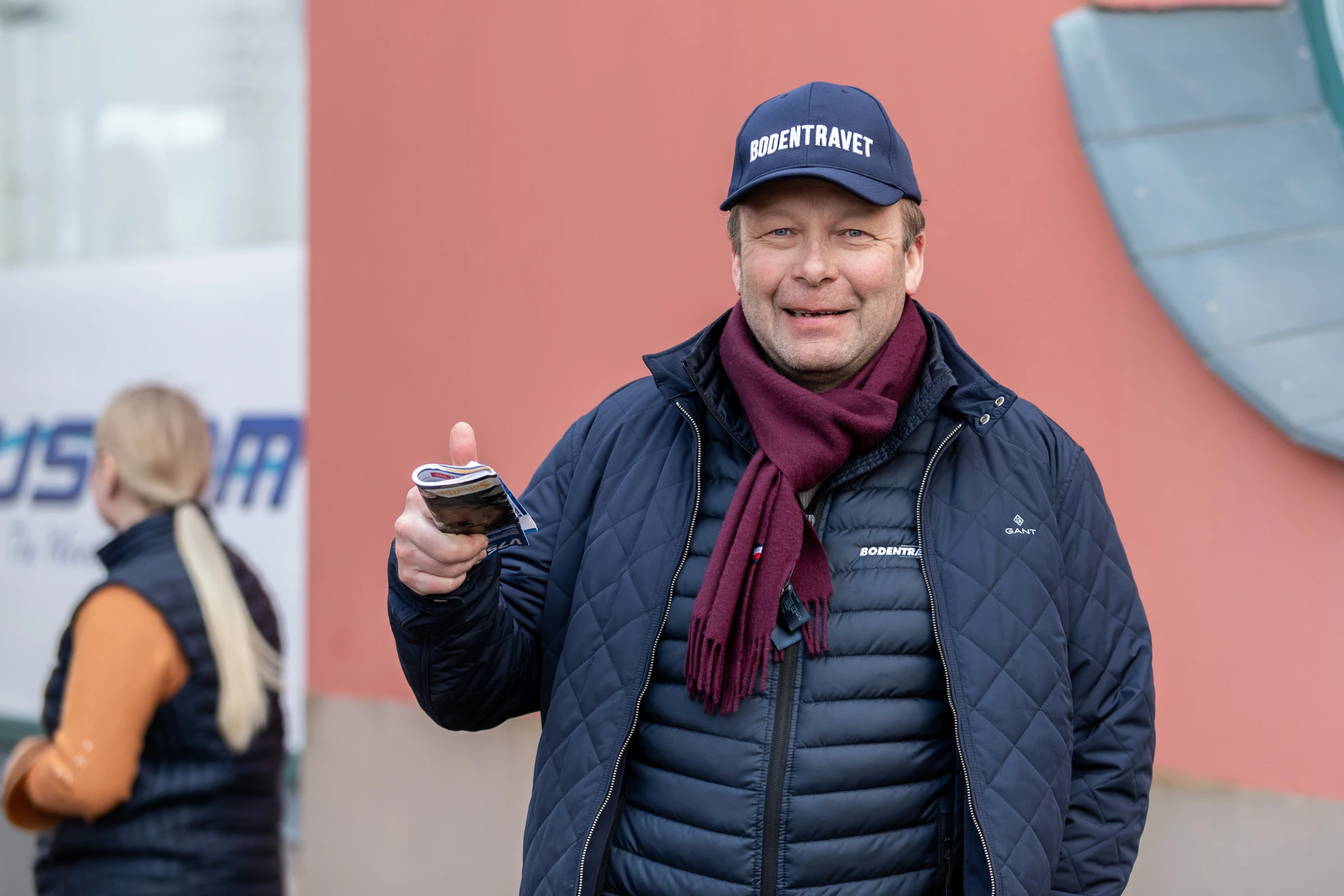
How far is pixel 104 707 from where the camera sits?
290 cm

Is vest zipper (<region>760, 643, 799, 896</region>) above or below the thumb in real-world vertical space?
below

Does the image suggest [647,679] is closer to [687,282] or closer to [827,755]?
[827,755]

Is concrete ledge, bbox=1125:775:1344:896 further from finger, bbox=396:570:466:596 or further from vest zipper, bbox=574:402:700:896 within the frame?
finger, bbox=396:570:466:596

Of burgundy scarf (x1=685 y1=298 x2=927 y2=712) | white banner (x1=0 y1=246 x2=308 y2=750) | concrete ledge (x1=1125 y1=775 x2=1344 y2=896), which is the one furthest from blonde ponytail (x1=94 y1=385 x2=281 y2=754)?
concrete ledge (x1=1125 y1=775 x2=1344 y2=896)

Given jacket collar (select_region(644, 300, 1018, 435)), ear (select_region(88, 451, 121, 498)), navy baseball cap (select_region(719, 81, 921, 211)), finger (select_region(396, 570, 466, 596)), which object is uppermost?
navy baseball cap (select_region(719, 81, 921, 211))

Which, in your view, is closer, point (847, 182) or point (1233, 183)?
point (847, 182)

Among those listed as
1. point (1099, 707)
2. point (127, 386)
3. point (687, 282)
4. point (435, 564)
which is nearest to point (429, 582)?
point (435, 564)

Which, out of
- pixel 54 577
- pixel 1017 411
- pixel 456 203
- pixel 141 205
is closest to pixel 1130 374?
pixel 1017 411

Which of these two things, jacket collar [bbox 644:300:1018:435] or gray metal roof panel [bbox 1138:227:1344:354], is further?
gray metal roof panel [bbox 1138:227:1344:354]

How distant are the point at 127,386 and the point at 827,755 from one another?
4.20 metres

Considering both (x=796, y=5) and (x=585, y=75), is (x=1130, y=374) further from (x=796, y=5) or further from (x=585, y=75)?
(x=585, y=75)

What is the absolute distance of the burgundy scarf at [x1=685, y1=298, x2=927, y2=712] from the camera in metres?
1.86

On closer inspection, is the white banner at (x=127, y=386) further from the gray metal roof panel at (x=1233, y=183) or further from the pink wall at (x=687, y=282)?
the gray metal roof panel at (x=1233, y=183)

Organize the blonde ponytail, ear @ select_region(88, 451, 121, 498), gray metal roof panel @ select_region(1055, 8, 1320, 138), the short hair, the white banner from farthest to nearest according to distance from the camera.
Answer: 1. the white banner
2. ear @ select_region(88, 451, 121, 498)
3. the blonde ponytail
4. gray metal roof panel @ select_region(1055, 8, 1320, 138)
5. the short hair
